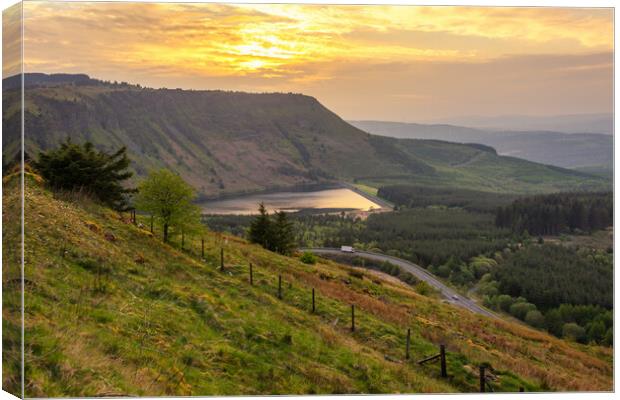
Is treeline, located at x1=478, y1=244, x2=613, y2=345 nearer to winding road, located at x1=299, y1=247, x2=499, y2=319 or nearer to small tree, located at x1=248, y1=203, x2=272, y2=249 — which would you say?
winding road, located at x1=299, y1=247, x2=499, y2=319

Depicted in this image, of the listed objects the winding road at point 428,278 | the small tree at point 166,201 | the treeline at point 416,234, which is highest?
the small tree at point 166,201

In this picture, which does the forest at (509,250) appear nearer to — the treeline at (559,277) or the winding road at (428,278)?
the treeline at (559,277)

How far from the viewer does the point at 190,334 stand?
523 inches

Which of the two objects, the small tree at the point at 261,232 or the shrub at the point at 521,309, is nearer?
the small tree at the point at 261,232

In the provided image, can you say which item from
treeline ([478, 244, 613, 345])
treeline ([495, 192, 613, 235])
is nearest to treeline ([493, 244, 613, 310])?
treeline ([478, 244, 613, 345])

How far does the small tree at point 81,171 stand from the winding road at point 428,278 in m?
41.1

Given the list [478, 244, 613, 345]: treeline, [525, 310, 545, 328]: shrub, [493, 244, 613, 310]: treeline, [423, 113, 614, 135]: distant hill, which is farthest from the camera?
[493, 244, 613, 310]: treeline

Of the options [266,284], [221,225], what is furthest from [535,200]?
[266,284]

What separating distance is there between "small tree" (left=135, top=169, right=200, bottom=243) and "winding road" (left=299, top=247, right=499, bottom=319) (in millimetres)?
A: 39285

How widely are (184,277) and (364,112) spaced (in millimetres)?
18568

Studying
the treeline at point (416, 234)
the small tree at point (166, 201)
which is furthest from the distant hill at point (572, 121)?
the treeline at point (416, 234)

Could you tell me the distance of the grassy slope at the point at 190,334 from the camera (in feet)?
34.7

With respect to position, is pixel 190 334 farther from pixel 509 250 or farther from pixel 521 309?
pixel 509 250

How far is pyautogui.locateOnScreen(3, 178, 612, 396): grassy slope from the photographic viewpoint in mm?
10570
